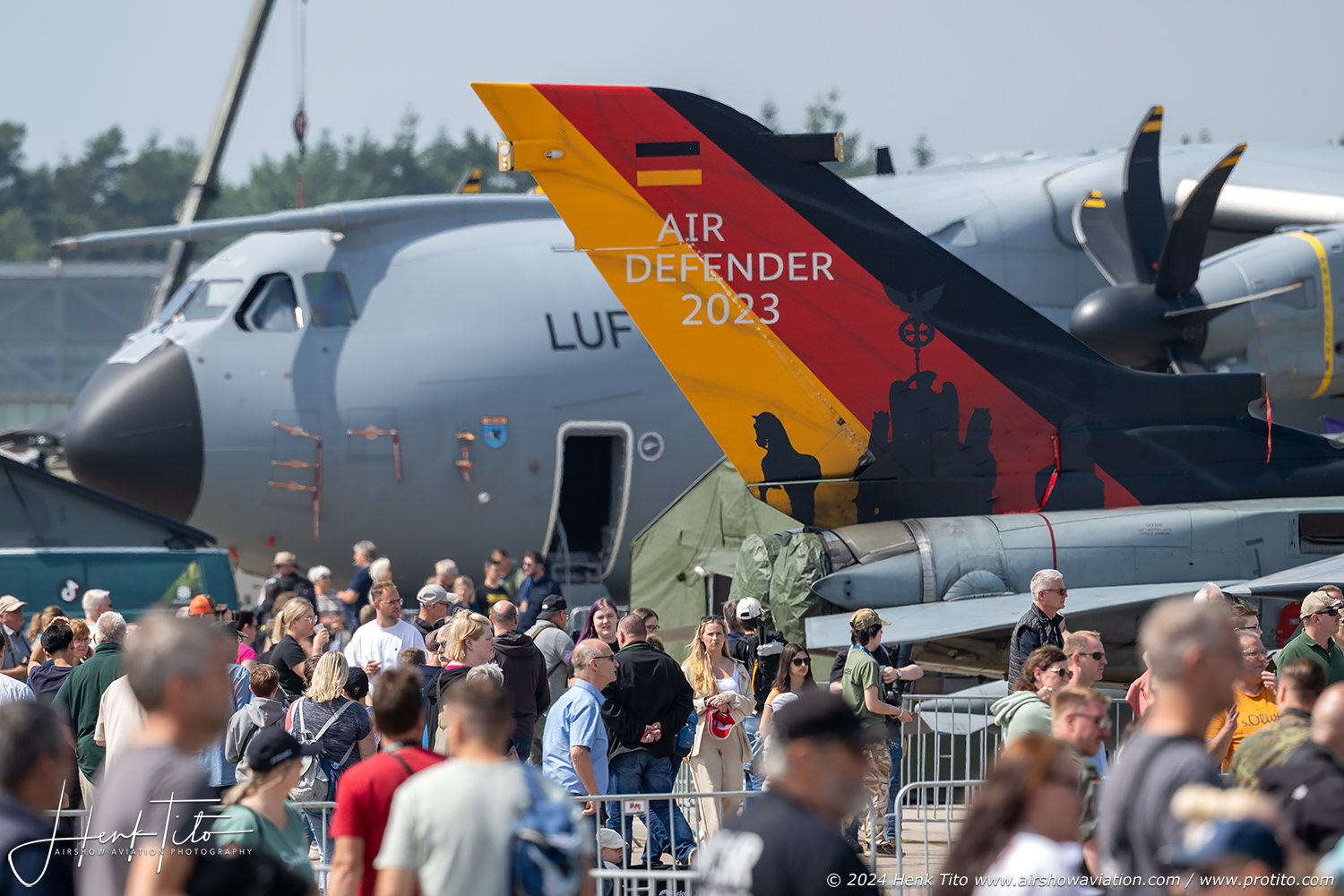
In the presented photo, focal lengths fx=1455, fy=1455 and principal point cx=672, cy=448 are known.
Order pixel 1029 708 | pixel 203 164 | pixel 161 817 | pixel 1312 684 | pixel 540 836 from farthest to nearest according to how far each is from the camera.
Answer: pixel 203 164 → pixel 1029 708 → pixel 1312 684 → pixel 540 836 → pixel 161 817

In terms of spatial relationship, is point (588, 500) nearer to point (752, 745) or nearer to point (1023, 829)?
point (752, 745)

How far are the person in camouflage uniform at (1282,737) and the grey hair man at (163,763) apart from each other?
9.59 feet

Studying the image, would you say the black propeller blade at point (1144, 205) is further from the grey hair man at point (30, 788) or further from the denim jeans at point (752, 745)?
the grey hair man at point (30, 788)

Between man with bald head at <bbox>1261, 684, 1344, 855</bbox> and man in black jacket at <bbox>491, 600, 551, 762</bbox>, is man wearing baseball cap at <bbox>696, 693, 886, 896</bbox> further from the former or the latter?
man in black jacket at <bbox>491, 600, 551, 762</bbox>

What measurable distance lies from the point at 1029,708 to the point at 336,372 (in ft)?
31.7

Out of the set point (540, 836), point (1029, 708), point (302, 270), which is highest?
point (302, 270)

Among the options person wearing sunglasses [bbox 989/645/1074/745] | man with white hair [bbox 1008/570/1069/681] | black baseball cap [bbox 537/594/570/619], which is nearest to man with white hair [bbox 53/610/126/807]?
black baseball cap [bbox 537/594/570/619]

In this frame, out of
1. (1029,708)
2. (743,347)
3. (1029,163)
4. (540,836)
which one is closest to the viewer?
(540,836)

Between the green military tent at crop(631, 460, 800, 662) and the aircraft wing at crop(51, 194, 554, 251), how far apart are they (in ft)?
12.5

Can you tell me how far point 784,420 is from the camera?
34.7 ft

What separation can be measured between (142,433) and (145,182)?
7764 centimetres

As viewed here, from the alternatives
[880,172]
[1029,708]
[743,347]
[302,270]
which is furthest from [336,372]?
[1029,708]

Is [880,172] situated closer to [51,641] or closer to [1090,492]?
[1090,492]

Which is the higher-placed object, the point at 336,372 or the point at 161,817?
the point at 336,372
